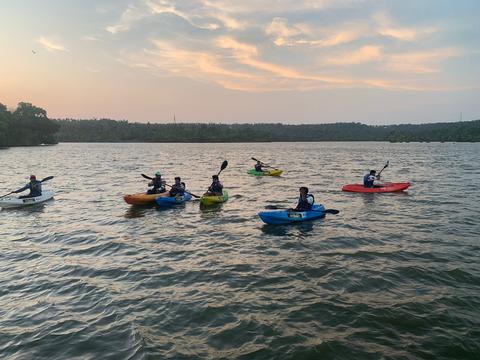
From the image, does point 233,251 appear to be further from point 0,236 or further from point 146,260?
point 0,236

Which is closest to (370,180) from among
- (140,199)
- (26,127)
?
(140,199)

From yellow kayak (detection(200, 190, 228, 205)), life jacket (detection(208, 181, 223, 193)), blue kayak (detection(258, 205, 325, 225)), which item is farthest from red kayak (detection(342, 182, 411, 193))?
blue kayak (detection(258, 205, 325, 225))

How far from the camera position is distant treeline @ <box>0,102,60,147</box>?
4060 inches

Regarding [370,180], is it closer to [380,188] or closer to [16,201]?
[380,188]

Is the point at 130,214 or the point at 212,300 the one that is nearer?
the point at 212,300

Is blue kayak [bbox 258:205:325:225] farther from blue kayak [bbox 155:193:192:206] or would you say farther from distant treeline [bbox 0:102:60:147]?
distant treeline [bbox 0:102:60:147]

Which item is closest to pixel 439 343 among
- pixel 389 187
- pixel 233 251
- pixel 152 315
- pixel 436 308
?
pixel 436 308

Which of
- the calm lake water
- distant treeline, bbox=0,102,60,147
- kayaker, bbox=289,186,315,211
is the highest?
distant treeline, bbox=0,102,60,147

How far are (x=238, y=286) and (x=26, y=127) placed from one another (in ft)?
398

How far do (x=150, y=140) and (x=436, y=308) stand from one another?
197834 mm

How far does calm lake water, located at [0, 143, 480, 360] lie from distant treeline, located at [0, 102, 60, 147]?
332ft

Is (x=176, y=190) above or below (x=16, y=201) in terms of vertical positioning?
above

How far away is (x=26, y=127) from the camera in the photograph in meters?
111

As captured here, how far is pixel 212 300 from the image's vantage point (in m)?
8.39
